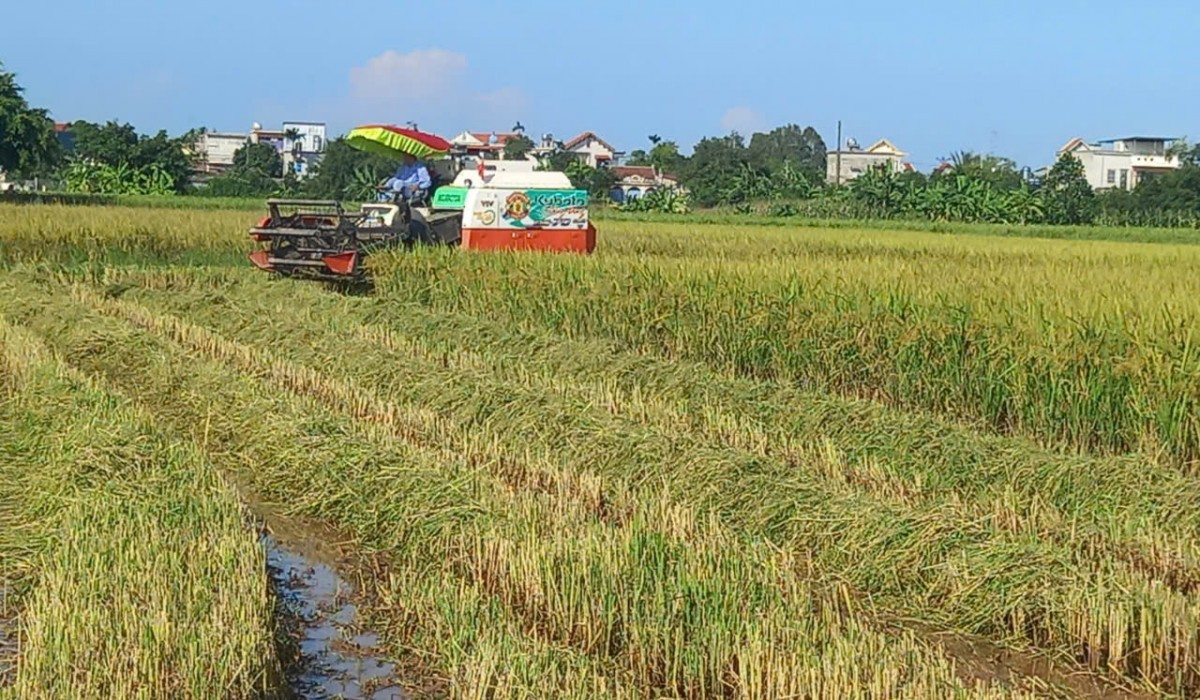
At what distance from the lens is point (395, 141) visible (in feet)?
54.0

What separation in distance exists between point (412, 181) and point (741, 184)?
3932cm

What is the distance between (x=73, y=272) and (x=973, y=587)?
14.1 metres

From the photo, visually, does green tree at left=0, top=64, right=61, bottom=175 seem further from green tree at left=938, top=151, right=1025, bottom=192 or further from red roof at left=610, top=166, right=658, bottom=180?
red roof at left=610, top=166, right=658, bottom=180

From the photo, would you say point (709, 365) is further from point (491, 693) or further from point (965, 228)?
point (965, 228)

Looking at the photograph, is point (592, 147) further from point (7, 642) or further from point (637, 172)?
point (7, 642)

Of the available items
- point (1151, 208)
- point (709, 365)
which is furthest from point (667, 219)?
point (709, 365)

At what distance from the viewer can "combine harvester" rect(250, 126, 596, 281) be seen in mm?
14938

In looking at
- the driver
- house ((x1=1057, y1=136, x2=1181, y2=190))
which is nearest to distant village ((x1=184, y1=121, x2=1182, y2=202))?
house ((x1=1057, y1=136, x2=1181, y2=190))

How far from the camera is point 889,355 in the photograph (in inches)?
361

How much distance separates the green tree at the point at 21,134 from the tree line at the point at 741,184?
30mm

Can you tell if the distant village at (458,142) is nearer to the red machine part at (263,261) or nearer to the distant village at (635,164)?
the distant village at (635,164)

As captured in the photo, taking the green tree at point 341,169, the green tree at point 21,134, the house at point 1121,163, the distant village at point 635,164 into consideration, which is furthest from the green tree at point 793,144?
the green tree at point 21,134

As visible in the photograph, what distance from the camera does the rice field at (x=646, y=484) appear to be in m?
4.32

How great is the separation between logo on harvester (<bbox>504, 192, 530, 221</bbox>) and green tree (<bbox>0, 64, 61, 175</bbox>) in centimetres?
2836
